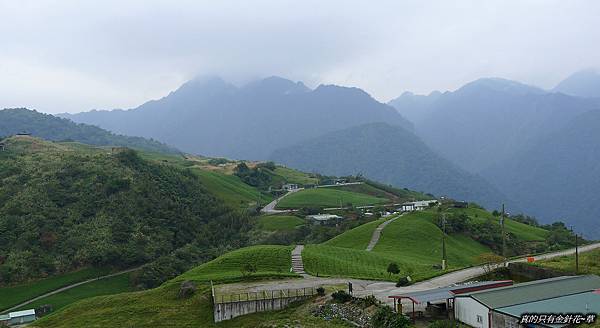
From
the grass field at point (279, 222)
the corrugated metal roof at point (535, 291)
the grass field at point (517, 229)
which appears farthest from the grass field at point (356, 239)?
the corrugated metal roof at point (535, 291)

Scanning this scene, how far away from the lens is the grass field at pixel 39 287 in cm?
6112

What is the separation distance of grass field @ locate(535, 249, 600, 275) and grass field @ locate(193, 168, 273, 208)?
8175 centimetres

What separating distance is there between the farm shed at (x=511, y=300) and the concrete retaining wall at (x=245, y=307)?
1194cm

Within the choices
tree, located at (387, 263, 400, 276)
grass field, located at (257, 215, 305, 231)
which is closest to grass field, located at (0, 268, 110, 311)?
grass field, located at (257, 215, 305, 231)

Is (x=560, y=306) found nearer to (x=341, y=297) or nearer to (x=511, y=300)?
(x=511, y=300)

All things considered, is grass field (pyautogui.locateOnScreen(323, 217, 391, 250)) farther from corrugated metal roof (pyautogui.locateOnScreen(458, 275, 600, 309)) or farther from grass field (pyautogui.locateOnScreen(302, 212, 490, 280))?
corrugated metal roof (pyautogui.locateOnScreen(458, 275, 600, 309))

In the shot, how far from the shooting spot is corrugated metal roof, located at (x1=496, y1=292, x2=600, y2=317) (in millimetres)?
22172

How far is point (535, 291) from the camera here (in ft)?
82.3

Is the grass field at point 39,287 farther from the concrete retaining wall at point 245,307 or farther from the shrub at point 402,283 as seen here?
the shrub at point 402,283

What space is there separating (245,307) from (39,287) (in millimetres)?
46390

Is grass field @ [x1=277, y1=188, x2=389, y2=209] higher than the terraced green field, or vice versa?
grass field @ [x1=277, y1=188, x2=389, y2=209]

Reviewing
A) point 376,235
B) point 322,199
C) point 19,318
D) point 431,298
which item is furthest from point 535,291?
point 322,199

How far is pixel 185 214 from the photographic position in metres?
96.1

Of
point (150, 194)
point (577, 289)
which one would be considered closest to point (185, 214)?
point (150, 194)
